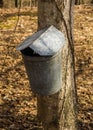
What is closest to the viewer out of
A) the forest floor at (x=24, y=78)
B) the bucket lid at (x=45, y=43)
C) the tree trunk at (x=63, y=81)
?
the bucket lid at (x=45, y=43)

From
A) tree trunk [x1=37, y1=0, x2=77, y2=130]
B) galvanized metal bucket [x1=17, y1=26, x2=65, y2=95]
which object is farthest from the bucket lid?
tree trunk [x1=37, y1=0, x2=77, y2=130]

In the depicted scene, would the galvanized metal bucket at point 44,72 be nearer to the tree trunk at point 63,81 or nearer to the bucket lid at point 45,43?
the bucket lid at point 45,43

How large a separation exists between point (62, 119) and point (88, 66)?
8.97 ft

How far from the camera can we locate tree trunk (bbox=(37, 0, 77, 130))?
10.7 feet

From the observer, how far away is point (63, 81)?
3.57 m

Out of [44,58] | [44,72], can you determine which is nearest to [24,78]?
[44,72]

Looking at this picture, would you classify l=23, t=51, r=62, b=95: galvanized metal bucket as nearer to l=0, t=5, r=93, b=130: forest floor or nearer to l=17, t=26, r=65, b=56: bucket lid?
l=17, t=26, r=65, b=56: bucket lid

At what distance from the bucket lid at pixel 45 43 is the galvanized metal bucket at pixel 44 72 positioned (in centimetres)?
7

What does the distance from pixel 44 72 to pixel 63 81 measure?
0.66 m

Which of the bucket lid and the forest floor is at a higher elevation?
the bucket lid

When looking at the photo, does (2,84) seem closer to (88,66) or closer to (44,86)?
(88,66)

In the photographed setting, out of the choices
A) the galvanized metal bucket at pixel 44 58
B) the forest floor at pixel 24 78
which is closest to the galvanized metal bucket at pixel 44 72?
the galvanized metal bucket at pixel 44 58

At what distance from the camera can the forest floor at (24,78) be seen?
477 centimetres

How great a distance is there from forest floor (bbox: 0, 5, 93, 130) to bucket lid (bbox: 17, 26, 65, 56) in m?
0.55
